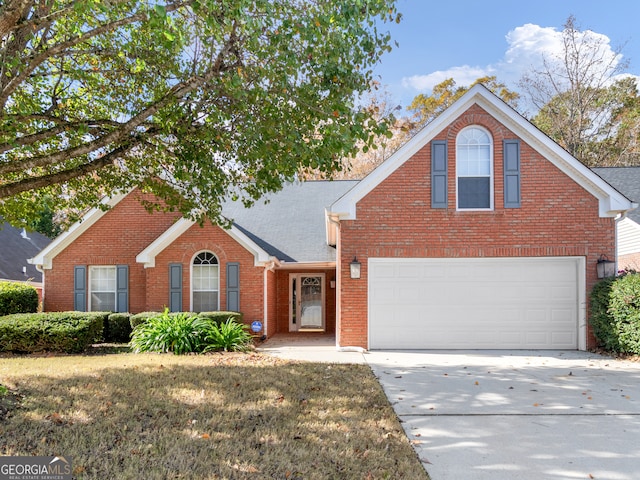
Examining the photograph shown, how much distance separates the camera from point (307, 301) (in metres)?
16.8

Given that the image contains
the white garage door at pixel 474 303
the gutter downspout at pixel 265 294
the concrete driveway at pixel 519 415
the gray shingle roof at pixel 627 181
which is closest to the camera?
the concrete driveway at pixel 519 415

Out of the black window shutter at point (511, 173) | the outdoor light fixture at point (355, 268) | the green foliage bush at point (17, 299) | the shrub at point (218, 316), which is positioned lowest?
the shrub at point (218, 316)

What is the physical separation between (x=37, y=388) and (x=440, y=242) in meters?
8.86

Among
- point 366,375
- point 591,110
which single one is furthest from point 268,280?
point 591,110

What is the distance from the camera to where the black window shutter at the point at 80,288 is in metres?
14.6

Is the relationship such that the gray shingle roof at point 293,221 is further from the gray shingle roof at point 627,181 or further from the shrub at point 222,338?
the gray shingle roof at point 627,181

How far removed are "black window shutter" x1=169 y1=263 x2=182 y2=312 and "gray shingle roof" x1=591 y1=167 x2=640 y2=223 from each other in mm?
14879

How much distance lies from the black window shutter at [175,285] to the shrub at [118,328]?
1.33 metres

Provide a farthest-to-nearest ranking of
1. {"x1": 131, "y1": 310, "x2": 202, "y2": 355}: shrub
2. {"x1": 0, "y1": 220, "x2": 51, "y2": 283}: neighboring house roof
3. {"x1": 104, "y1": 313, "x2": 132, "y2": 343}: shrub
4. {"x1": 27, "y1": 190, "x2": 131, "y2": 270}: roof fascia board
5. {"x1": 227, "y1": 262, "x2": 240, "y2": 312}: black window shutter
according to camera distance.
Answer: {"x1": 0, "y1": 220, "x2": 51, "y2": 283}: neighboring house roof < {"x1": 27, "y1": 190, "x2": 131, "y2": 270}: roof fascia board < {"x1": 227, "y1": 262, "x2": 240, "y2": 312}: black window shutter < {"x1": 104, "y1": 313, "x2": 132, "y2": 343}: shrub < {"x1": 131, "y1": 310, "x2": 202, "y2": 355}: shrub

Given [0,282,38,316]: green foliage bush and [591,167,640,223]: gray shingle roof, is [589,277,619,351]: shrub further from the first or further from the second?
[0,282,38,316]: green foliage bush

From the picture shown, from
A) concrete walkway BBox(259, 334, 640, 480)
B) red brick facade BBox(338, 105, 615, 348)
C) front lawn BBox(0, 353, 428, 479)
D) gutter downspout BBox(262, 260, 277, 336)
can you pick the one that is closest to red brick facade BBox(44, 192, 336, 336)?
gutter downspout BBox(262, 260, 277, 336)

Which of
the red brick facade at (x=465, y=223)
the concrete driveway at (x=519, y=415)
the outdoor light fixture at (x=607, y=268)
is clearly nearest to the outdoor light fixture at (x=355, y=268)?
the red brick facade at (x=465, y=223)

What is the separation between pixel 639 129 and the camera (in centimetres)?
2566

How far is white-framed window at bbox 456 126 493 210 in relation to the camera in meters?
11.4
